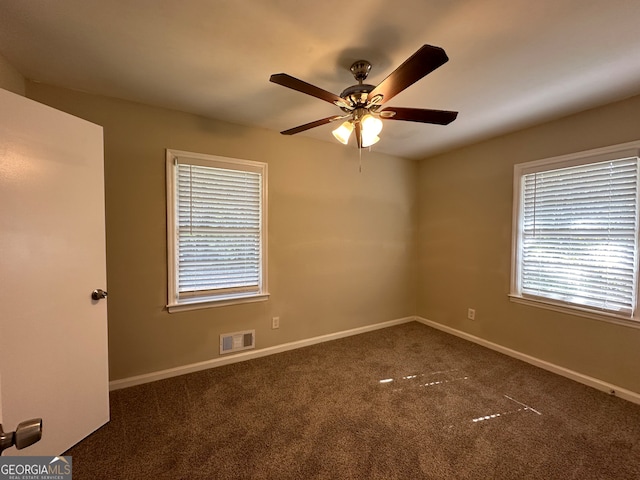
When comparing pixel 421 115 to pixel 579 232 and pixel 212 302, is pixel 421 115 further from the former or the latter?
pixel 212 302

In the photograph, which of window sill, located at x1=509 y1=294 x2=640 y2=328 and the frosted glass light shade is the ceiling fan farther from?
window sill, located at x1=509 y1=294 x2=640 y2=328

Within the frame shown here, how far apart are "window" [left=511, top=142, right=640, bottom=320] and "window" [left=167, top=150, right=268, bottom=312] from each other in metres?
2.75

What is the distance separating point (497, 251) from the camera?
3098mm

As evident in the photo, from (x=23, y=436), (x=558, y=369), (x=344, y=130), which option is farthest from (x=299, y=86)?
(x=558, y=369)

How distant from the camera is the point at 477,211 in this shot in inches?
130

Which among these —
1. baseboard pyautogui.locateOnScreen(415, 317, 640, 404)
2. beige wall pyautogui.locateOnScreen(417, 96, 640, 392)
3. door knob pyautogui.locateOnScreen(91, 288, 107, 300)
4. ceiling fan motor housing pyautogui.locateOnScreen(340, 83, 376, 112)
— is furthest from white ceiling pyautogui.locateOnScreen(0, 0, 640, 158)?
baseboard pyautogui.locateOnScreen(415, 317, 640, 404)

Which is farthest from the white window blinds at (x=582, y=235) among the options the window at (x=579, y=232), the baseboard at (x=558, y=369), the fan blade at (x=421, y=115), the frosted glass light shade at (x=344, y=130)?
the frosted glass light shade at (x=344, y=130)

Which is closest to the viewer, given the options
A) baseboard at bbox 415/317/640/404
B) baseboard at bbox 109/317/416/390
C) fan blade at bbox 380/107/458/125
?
fan blade at bbox 380/107/458/125

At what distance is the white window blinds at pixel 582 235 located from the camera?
2.25 m

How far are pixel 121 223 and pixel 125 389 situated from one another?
55.0 inches

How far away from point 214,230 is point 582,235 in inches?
133

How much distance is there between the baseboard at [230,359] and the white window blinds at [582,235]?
6.49 ft

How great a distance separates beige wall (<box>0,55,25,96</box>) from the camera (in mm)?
1728

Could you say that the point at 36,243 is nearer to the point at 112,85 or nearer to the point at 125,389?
the point at 112,85
